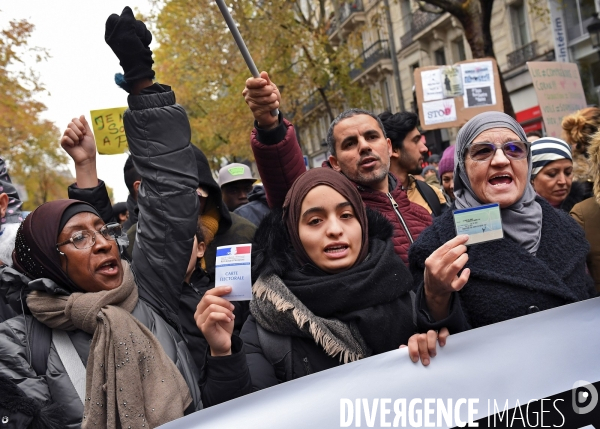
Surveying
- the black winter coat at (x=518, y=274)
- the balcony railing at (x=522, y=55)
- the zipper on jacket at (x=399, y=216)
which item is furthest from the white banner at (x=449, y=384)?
the balcony railing at (x=522, y=55)

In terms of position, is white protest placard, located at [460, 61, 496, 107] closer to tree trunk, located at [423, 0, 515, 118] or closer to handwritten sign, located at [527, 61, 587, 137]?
handwritten sign, located at [527, 61, 587, 137]

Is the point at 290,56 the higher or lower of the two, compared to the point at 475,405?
higher

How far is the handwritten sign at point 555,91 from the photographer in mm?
8008

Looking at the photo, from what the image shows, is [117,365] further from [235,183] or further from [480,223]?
[235,183]

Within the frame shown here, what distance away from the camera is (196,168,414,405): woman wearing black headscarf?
223 cm

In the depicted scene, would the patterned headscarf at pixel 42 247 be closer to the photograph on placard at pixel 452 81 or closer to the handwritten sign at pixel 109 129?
the handwritten sign at pixel 109 129

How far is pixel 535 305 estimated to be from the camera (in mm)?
2309

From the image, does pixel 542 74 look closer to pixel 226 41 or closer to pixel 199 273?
pixel 199 273

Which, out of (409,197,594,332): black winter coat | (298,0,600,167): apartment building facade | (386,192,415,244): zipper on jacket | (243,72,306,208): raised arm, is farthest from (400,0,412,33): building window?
(409,197,594,332): black winter coat

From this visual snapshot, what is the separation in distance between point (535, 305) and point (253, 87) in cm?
147

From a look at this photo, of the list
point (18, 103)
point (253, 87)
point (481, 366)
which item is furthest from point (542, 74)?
point (18, 103)

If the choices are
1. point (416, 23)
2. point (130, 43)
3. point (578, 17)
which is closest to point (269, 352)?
point (130, 43)

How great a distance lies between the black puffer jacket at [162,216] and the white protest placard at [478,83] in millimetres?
5911

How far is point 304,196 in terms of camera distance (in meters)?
2.42
